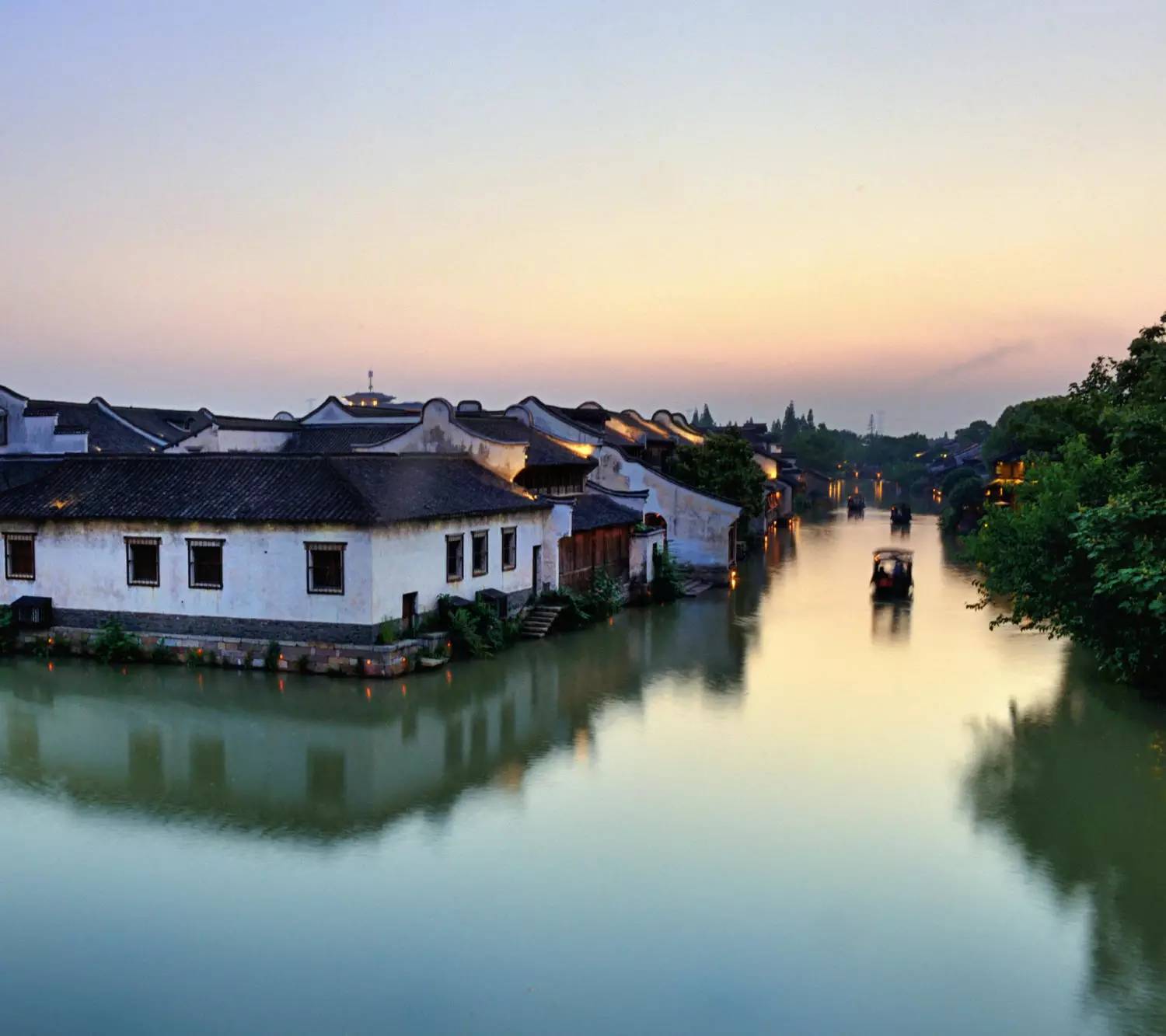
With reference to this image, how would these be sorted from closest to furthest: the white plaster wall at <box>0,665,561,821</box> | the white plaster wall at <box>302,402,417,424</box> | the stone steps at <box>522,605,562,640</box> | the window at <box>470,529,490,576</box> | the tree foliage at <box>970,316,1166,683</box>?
the white plaster wall at <box>0,665,561,821</box> → the tree foliage at <box>970,316,1166,683</box> → the window at <box>470,529,490,576</box> → the stone steps at <box>522,605,562,640</box> → the white plaster wall at <box>302,402,417,424</box>

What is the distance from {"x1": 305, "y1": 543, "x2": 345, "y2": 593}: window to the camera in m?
23.0

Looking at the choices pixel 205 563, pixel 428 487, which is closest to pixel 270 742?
pixel 205 563

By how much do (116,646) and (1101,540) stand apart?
69.9 ft

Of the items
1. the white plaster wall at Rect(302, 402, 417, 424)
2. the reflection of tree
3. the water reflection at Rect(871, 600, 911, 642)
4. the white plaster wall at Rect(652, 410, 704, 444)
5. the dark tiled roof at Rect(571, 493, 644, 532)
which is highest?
the white plaster wall at Rect(652, 410, 704, 444)

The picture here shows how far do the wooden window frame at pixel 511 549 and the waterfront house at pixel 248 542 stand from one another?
37 cm

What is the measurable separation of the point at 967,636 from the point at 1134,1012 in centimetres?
2050

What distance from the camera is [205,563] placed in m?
24.1

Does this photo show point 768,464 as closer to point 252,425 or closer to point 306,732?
point 252,425

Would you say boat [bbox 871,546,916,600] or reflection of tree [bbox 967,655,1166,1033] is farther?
boat [bbox 871,546,916,600]

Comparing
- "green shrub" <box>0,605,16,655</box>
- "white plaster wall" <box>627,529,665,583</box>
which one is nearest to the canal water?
"green shrub" <box>0,605,16,655</box>

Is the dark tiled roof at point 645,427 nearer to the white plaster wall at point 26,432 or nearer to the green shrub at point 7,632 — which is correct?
the white plaster wall at point 26,432

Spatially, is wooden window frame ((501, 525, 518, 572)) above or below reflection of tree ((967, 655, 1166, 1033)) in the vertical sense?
above

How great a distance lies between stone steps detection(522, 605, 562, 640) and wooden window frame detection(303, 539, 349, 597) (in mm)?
6603

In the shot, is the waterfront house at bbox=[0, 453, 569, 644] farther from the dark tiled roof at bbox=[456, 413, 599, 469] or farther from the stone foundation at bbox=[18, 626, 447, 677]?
the dark tiled roof at bbox=[456, 413, 599, 469]
